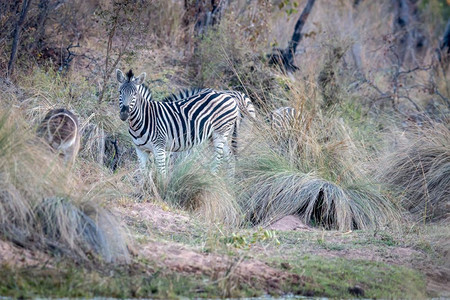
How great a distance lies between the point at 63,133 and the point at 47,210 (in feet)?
6.96

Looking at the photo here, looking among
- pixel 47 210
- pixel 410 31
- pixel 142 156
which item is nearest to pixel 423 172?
Answer: pixel 142 156

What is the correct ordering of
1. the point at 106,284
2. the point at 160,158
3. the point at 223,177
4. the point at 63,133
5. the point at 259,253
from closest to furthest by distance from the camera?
the point at 106,284 → the point at 259,253 → the point at 63,133 → the point at 223,177 → the point at 160,158

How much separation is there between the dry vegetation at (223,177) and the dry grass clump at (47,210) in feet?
0.05

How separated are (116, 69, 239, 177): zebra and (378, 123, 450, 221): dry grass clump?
2752 millimetres

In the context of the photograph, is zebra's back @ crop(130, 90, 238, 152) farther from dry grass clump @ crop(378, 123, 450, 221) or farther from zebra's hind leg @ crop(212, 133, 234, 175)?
dry grass clump @ crop(378, 123, 450, 221)

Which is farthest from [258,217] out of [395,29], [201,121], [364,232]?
[395,29]

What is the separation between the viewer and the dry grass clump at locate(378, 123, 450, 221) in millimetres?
10836

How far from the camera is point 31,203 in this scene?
6770 mm

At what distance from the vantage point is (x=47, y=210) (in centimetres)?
670

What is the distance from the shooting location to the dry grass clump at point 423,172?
1084cm

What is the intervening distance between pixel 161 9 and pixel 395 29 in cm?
1016

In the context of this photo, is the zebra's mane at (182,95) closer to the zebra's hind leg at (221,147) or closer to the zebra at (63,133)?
the zebra's hind leg at (221,147)

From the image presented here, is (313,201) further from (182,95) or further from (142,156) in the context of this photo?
(182,95)

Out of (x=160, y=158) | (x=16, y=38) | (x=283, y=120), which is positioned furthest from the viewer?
(x=16, y=38)
